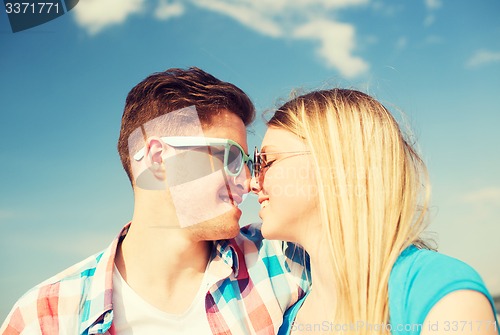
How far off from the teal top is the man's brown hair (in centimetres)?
224

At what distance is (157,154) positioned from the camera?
4.13 metres

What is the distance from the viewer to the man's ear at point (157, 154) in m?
4.11

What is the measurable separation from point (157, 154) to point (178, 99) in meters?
0.55

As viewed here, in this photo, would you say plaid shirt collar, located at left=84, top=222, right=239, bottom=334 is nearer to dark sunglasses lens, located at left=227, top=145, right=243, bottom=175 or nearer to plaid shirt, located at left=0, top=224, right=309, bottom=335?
plaid shirt, located at left=0, top=224, right=309, bottom=335

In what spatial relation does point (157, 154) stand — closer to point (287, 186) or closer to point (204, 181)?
point (204, 181)

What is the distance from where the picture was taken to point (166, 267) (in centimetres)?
369

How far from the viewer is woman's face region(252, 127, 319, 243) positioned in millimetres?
3107

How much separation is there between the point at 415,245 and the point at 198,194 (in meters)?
1.91

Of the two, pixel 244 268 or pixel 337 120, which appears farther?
pixel 244 268

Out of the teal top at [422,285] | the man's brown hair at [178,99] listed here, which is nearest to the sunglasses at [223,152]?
the man's brown hair at [178,99]

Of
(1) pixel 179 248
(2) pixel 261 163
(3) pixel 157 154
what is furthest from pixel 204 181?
(2) pixel 261 163

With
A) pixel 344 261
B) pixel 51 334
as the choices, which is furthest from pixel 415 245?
pixel 51 334

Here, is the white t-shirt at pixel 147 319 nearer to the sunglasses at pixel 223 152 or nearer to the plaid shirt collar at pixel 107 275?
the plaid shirt collar at pixel 107 275

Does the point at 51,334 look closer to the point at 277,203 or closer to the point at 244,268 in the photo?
the point at 244,268
